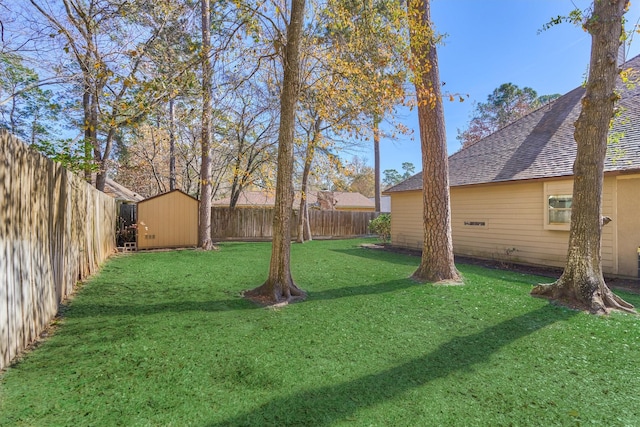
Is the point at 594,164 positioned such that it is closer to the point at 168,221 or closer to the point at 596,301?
the point at 596,301

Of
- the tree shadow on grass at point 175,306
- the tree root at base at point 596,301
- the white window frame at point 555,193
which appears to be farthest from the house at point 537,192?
the tree shadow on grass at point 175,306

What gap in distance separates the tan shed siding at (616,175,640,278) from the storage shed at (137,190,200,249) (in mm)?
11673

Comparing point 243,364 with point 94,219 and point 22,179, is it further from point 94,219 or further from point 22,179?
point 94,219

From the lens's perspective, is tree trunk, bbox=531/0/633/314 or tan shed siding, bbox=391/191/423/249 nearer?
tree trunk, bbox=531/0/633/314

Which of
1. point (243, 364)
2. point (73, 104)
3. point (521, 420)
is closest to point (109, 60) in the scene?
point (73, 104)

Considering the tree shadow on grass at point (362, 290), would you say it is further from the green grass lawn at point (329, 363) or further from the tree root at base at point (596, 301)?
the tree root at base at point (596, 301)

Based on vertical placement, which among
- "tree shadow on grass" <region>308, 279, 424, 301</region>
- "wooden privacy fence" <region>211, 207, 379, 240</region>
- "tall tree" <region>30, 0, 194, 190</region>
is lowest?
"tree shadow on grass" <region>308, 279, 424, 301</region>

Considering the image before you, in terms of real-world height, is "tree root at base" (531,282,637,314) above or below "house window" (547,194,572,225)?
below

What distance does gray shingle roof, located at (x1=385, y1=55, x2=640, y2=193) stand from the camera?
22.9ft

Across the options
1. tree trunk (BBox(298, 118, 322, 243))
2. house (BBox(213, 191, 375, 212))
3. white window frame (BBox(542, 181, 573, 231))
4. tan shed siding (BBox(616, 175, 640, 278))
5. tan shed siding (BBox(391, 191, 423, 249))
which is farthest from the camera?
house (BBox(213, 191, 375, 212))

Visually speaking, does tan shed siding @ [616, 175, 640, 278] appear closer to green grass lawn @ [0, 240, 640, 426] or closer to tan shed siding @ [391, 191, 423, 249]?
green grass lawn @ [0, 240, 640, 426]

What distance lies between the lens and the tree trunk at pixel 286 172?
482 centimetres

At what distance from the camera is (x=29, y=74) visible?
Answer: 25.7ft

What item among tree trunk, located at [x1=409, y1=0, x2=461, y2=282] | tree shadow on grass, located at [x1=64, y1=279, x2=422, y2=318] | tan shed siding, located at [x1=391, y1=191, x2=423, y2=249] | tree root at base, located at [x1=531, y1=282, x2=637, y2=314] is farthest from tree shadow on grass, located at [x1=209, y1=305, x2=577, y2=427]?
tan shed siding, located at [x1=391, y1=191, x2=423, y2=249]
